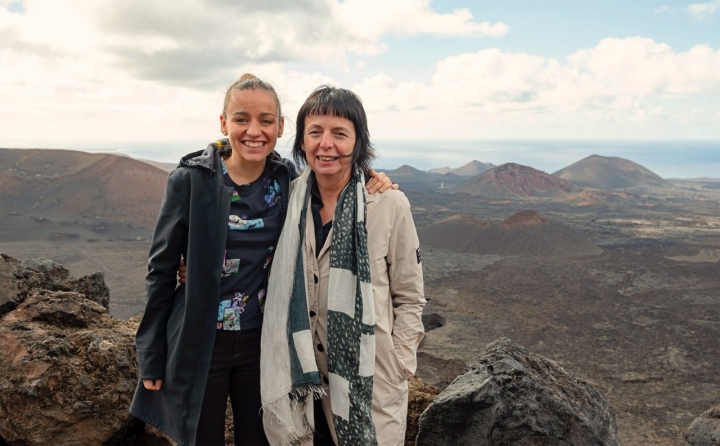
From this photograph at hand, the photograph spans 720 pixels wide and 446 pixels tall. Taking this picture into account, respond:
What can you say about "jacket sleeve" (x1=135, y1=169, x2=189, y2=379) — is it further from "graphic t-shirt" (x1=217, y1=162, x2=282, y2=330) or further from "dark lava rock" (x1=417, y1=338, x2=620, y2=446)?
"dark lava rock" (x1=417, y1=338, x2=620, y2=446)

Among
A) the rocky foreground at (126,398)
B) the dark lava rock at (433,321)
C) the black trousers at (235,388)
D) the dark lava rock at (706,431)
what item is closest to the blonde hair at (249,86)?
the black trousers at (235,388)

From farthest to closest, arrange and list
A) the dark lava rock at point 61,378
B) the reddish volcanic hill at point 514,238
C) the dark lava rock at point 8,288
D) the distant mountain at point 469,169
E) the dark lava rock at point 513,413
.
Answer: the distant mountain at point 469,169 → the reddish volcanic hill at point 514,238 → the dark lava rock at point 8,288 → the dark lava rock at point 61,378 → the dark lava rock at point 513,413

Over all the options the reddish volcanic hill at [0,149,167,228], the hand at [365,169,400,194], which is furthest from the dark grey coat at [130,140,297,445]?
the reddish volcanic hill at [0,149,167,228]

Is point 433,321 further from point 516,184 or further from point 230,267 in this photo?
point 516,184

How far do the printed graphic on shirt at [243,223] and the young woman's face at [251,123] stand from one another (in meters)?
0.22

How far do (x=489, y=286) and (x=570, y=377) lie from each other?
609 inches

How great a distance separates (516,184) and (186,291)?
5256 cm

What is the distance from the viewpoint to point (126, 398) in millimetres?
2654

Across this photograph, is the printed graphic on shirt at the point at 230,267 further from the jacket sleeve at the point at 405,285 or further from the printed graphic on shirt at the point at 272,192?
the jacket sleeve at the point at 405,285

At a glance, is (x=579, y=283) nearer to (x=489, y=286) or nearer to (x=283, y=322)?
(x=489, y=286)

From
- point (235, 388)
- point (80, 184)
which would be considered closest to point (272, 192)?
point (235, 388)

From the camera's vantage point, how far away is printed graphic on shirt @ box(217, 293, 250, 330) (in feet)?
6.36

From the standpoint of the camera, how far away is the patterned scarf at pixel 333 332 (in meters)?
1.87

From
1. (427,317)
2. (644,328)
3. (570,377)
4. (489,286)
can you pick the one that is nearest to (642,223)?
(489,286)
